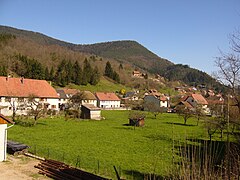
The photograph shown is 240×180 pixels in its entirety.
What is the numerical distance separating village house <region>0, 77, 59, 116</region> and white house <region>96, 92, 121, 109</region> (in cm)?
2702

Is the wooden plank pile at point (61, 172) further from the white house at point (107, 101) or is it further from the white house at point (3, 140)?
the white house at point (107, 101)

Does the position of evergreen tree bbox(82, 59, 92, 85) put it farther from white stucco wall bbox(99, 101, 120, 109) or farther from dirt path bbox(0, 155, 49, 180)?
dirt path bbox(0, 155, 49, 180)

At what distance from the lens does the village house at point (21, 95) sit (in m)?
45.0

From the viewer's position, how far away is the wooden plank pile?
41.5 feet

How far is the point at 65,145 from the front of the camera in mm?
22219

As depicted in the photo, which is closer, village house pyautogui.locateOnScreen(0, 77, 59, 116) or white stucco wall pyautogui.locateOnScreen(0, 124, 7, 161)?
white stucco wall pyautogui.locateOnScreen(0, 124, 7, 161)

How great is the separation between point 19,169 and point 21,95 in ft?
121

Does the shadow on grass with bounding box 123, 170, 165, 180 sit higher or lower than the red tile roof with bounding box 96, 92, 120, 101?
lower

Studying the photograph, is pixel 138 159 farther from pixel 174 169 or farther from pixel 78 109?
pixel 78 109

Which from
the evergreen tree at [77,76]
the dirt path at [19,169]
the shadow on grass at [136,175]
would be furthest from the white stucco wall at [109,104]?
the shadow on grass at [136,175]

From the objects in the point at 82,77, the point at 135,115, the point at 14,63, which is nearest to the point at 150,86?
the point at 82,77

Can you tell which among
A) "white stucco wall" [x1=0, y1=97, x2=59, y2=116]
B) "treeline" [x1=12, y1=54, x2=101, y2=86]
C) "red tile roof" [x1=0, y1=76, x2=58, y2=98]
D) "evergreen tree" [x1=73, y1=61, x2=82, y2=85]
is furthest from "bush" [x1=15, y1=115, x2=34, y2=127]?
"evergreen tree" [x1=73, y1=61, x2=82, y2=85]

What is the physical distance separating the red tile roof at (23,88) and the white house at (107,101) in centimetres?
2709

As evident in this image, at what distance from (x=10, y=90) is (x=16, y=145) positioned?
33.2 m
